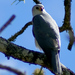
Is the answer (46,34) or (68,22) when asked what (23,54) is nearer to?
(46,34)

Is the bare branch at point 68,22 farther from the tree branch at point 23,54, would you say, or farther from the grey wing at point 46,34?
the tree branch at point 23,54

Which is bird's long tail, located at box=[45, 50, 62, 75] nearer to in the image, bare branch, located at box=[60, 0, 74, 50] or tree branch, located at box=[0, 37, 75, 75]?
tree branch, located at box=[0, 37, 75, 75]

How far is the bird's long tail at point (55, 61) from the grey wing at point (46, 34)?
0.12 metres

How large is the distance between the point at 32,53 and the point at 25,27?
817 millimetres

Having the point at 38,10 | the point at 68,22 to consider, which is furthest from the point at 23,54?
the point at 38,10

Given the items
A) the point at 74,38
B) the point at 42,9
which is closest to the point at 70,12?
the point at 74,38

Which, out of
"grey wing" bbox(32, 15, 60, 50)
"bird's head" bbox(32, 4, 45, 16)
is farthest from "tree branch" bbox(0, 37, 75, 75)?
"bird's head" bbox(32, 4, 45, 16)

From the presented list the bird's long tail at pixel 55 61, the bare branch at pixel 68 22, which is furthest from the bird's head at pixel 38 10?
the bird's long tail at pixel 55 61

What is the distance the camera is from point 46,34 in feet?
8.25

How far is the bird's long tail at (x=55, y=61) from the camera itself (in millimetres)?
1857

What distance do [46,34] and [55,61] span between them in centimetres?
59

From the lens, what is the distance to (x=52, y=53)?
2193 mm

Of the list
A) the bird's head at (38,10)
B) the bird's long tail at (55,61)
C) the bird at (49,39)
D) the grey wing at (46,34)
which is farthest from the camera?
the bird's head at (38,10)

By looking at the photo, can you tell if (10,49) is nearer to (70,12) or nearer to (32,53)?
(32,53)
